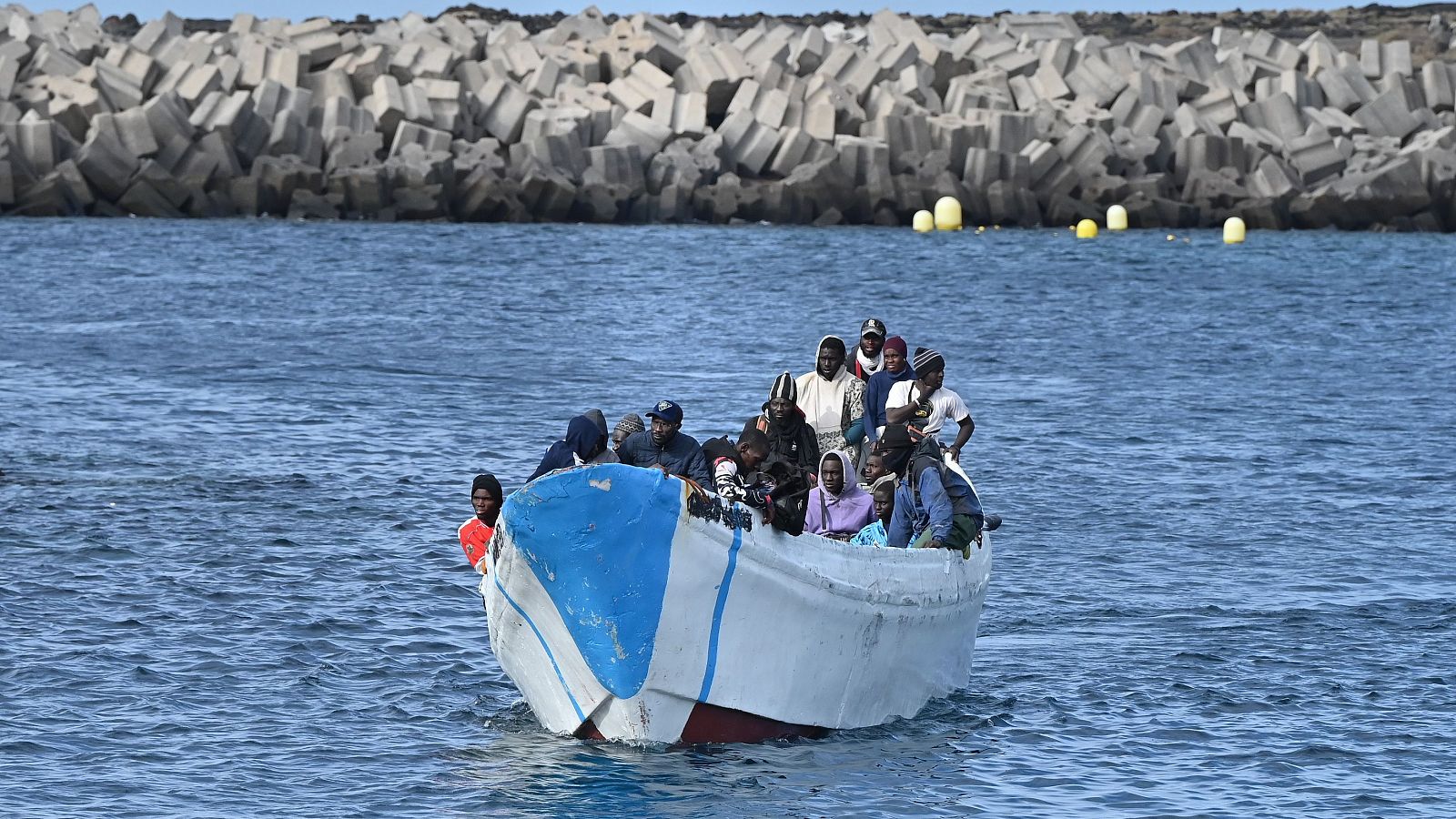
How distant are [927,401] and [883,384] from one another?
575 millimetres

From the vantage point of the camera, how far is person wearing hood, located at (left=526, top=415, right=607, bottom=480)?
14.5 metres

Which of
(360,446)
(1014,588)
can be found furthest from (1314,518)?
(360,446)

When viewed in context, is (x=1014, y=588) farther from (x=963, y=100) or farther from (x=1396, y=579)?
(x=963, y=100)

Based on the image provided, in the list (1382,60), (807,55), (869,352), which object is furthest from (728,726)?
(1382,60)

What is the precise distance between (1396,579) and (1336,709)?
A: 5.06 meters

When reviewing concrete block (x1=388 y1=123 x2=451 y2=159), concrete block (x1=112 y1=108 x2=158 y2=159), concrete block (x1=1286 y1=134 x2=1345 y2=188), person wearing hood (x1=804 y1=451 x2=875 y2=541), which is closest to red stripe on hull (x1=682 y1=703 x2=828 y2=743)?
person wearing hood (x1=804 y1=451 x2=875 y2=541)

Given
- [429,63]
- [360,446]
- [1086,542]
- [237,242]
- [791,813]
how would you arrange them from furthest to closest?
[429,63] < [237,242] < [360,446] < [1086,542] < [791,813]

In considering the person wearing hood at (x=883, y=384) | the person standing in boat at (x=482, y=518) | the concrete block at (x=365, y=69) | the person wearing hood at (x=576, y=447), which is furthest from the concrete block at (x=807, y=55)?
the person wearing hood at (x=576, y=447)

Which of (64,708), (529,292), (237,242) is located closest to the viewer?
(64,708)

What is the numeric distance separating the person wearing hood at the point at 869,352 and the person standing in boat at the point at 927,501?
208 centimetres

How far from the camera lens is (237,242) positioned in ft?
198

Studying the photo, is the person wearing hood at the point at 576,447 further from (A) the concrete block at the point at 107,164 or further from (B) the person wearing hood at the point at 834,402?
(A) the concrete block at the point at 107,164

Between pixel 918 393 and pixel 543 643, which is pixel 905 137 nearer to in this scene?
pixel 918 393

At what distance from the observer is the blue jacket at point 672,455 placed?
15.0 m
